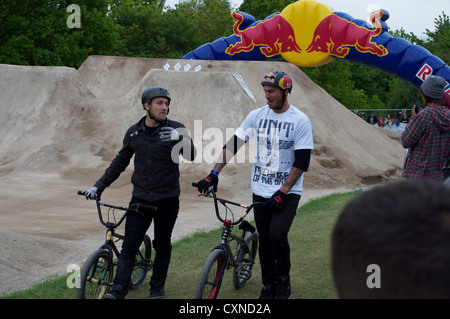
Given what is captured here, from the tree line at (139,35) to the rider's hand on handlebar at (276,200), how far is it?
933 cm

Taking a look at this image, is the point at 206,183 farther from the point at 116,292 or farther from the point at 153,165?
the point at 116,292

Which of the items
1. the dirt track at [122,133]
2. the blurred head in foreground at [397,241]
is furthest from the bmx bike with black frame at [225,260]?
the dirt track at [122,133]

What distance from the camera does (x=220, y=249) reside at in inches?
214

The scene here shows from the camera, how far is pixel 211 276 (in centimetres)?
537

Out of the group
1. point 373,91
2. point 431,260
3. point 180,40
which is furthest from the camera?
point 373,91

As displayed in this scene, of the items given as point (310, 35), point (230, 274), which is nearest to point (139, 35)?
point (310, 35)

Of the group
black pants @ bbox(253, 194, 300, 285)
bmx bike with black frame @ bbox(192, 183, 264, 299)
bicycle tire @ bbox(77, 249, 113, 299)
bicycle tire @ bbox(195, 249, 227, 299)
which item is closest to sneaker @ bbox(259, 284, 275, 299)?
black pants @ bbox(253, 194, 300, 285)

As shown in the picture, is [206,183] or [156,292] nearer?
[206,183]

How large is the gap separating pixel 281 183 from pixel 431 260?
4584mm

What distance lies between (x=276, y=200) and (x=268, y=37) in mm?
16769

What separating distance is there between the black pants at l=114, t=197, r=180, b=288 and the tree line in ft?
31.0

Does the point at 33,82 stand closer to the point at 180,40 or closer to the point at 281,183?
the point at 281,183

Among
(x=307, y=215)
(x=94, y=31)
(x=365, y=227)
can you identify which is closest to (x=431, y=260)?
(x=365, y=227)

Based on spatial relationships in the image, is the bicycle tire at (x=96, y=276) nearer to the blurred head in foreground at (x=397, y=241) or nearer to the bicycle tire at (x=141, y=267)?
the bicycle tire at (x=141, y=267)
